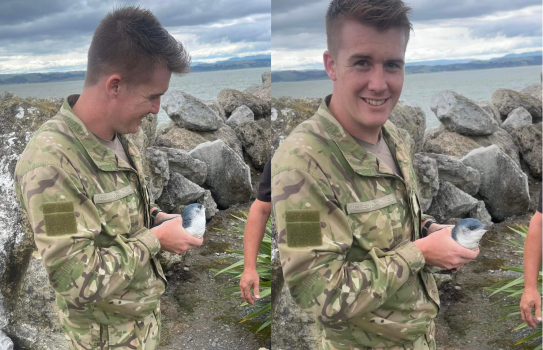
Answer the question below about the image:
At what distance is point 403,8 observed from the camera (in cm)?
143

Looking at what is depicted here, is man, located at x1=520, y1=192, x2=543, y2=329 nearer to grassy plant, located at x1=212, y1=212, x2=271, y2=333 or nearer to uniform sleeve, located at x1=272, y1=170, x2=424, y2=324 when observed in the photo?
uniform sleeve, located at x1=272, y1=170, x2=424, y2=324

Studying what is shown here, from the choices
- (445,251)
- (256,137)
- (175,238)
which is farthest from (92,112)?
(256,137)

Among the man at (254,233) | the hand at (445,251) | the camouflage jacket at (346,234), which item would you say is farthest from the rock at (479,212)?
the hand at (445,251)

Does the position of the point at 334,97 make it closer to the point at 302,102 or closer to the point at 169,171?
the point at 302,102

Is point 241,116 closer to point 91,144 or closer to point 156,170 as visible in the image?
point 156,170

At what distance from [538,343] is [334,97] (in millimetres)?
2551

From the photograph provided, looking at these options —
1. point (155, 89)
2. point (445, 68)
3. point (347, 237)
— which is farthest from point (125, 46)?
point (445, 68)

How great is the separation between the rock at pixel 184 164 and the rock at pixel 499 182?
81.9 inches

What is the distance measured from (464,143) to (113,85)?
223 centimetres

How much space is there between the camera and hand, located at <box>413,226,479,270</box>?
55.5 inches

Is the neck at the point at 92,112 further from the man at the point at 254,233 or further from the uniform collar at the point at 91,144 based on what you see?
the man at the point at 254,233

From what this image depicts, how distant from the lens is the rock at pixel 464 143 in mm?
3047

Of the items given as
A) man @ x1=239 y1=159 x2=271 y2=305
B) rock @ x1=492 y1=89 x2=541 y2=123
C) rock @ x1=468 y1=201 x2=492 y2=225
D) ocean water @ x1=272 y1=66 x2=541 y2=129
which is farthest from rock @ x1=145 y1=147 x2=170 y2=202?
rock @ x1=492 y1=89 x2=541 y2=123

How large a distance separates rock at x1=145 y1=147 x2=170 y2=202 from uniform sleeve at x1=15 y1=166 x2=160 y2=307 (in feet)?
6.99
